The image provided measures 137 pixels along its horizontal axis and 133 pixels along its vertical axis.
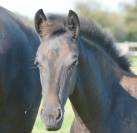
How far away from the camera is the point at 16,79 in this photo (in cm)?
587

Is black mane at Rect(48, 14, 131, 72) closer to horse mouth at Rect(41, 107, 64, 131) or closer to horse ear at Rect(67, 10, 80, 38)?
horse ear at Rect(67, 10, 80, 38)

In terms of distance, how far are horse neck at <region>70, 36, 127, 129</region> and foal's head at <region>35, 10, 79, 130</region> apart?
0.75ft

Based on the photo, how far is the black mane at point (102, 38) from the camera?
4980 mm

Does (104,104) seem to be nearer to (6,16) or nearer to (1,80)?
(1,80)

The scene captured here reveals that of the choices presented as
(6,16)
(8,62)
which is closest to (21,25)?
(6,16)

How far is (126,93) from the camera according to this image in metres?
5.06

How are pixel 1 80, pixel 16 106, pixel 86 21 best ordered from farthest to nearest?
pixel 16 106 < pixel 1 80 < pixel 86 21

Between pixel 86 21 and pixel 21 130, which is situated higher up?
pixel 86 21

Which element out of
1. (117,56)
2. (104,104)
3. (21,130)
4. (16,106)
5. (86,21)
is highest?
(86,21)

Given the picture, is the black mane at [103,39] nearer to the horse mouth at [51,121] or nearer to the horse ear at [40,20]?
the horse ear at [40,20]

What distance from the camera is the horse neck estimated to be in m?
4.71

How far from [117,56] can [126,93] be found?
466mm

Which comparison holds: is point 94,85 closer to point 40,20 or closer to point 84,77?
point 84,77

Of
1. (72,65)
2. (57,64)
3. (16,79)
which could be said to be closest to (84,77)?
(72,65)
